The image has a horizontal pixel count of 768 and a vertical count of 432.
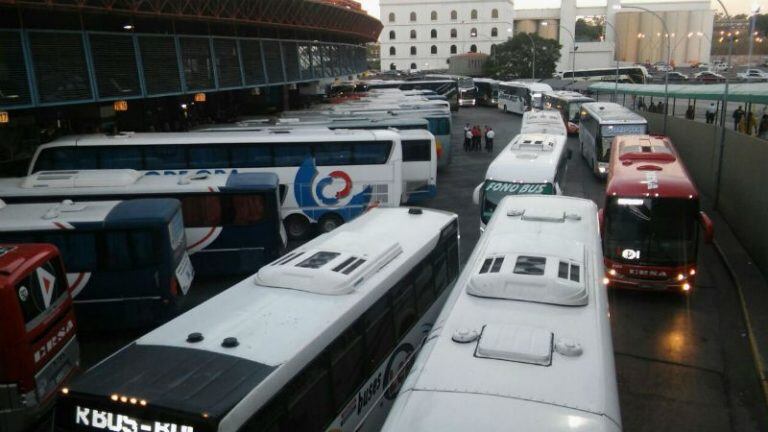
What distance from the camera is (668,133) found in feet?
92.3

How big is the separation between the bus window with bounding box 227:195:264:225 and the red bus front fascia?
752cm

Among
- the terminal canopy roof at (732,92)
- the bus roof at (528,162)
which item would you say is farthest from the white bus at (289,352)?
the terminal canopy roof at (732,92)

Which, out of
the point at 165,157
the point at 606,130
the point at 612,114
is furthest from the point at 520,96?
the point at 165,157

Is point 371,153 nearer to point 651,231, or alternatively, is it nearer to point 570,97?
point 651,231

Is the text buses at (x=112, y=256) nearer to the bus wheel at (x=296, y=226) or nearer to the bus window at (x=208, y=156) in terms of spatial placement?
the bus window at (x=208, y=156)

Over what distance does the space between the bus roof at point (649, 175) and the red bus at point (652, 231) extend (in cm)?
2

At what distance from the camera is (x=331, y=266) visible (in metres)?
6.80

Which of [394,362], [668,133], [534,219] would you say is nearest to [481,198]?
[534,219]

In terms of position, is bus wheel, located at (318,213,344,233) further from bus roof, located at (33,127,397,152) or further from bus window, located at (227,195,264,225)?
bus window, located at (227,195,264,225)

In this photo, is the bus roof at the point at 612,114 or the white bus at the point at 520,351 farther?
the bus roof at the point at 612,114

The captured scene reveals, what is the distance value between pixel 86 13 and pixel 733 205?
1892 centimetres

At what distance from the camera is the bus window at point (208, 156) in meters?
16.4

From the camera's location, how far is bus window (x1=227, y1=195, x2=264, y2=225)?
13.5 metres

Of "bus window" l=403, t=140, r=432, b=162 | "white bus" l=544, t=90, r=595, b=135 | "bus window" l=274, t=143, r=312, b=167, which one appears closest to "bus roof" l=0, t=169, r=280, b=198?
"bus window" l=274, t=143, r=312, b=167
